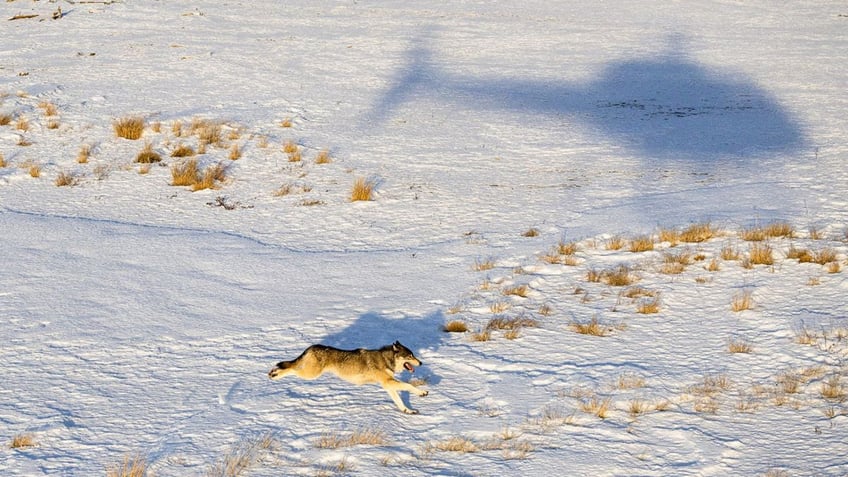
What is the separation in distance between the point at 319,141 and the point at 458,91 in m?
6.86

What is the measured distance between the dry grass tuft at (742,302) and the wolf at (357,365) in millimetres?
3627

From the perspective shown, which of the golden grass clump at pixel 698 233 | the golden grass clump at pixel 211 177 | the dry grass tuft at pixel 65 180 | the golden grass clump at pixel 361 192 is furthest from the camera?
the dry grass tuft at pixel 65 180

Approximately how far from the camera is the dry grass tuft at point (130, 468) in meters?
6.21

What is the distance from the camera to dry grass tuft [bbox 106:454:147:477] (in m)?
6.21

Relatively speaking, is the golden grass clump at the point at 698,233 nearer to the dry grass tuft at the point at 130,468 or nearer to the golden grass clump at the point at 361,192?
the golden grass clump at the point at 361,192

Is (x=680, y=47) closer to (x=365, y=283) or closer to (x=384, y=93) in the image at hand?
(x=384, y=93)

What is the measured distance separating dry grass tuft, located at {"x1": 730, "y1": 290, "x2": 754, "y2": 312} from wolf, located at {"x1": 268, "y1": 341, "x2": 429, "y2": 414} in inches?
143

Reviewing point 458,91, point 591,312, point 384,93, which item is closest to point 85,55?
point 384,93

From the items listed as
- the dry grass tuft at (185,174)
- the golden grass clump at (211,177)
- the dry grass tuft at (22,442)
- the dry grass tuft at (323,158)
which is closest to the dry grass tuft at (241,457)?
the dry grass tuft at (22,442)

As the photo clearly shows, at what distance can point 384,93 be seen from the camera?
940 inches

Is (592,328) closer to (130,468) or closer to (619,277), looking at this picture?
(619,277)

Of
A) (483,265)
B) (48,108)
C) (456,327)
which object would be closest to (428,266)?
(483,265)

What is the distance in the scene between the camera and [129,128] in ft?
60.2

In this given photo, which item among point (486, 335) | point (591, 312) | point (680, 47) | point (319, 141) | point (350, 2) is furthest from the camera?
point (350, 2)
